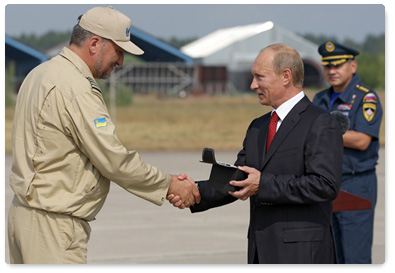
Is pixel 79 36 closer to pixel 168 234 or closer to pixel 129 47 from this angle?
pixel 129 47

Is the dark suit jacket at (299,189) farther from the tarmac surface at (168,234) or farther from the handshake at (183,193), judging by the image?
the tarmac surface at (168,234)

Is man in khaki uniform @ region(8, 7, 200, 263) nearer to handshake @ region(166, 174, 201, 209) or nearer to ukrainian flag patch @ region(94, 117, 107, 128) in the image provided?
ukrainian flag patch @ region(94, 117, 107, 128)

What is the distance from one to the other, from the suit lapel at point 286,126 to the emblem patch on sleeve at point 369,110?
2.01 metres

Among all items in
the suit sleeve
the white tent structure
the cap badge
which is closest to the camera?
the suit sleeve

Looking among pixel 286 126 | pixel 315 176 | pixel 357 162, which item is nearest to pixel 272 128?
pixel 286 126

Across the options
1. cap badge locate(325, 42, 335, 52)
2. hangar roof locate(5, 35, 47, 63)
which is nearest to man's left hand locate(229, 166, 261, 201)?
cap badge locate(325, 42, 335, 52)

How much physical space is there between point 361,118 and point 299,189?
2.22m

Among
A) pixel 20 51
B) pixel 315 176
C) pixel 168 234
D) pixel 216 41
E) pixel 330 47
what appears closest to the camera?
pixel 315 176

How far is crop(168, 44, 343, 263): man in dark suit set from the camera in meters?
3.74

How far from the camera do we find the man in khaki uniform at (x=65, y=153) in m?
3.83

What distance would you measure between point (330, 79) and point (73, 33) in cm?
257

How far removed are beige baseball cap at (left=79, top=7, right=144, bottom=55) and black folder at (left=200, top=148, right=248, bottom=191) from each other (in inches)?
28.0

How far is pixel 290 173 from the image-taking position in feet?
12.5

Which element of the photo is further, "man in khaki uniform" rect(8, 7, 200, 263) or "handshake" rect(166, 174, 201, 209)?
"handshake" rect(166, 174, 201, 209)
